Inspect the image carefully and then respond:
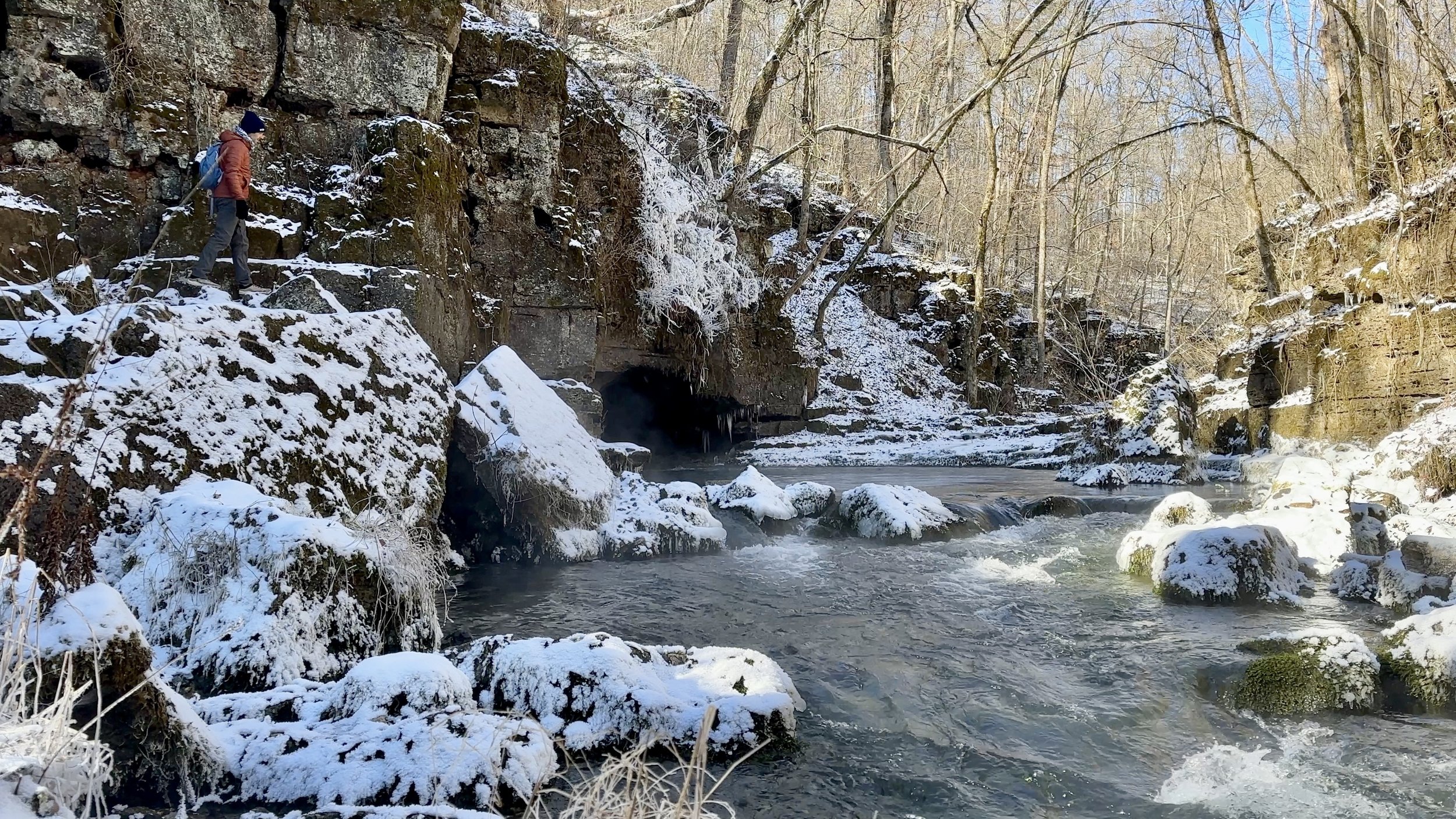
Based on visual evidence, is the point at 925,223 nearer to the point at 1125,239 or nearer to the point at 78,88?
the point at 1125,239

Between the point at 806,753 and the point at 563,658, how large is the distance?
1.17 metres

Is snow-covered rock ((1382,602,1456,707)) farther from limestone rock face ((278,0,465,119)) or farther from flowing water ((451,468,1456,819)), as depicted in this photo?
limestone rock face ((278,0,465,119))

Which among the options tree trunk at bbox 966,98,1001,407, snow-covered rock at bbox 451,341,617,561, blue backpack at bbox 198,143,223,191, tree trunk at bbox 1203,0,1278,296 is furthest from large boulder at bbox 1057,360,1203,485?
blue backpack at bbox 198,143,223,191

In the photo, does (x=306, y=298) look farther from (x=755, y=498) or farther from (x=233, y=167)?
(x=755, y=498)

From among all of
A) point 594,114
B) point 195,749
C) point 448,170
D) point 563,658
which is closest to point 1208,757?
point 563,658

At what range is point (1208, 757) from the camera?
379 centimetres

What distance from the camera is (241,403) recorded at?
542 centimetres

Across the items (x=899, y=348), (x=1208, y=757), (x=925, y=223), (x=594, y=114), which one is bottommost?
(x=1208, y=757)

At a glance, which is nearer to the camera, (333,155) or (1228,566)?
(1228,566)

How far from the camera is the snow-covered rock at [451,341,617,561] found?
24.1 feet

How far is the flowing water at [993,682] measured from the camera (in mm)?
3455

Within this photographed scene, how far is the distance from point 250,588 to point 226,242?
493 centimetres

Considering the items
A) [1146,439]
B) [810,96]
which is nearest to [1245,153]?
[1146,439]

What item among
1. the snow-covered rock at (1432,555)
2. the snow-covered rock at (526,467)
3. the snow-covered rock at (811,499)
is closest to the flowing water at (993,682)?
the snow-covered rock at (526,467)
